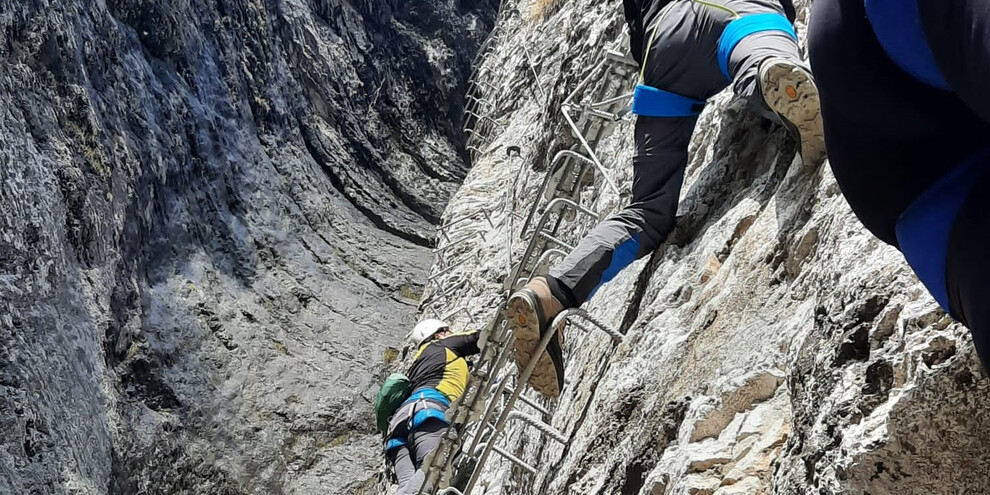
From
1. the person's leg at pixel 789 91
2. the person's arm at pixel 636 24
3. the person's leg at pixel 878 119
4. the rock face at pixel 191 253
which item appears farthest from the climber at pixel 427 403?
the person's leg at pixel 878 119

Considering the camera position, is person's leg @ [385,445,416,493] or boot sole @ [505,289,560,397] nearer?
boot sole @ [505,289,560,397]

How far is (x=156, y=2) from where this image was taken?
10.7 meters

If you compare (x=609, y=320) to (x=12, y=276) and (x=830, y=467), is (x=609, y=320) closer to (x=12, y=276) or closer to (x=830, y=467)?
(x=830, y=467)

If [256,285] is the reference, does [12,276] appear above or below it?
above

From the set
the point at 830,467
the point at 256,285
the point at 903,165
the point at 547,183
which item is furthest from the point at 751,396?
the point at 256,285

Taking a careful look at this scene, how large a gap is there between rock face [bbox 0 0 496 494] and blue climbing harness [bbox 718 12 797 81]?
5766mm

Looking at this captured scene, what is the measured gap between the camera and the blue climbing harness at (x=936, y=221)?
114 centimetres

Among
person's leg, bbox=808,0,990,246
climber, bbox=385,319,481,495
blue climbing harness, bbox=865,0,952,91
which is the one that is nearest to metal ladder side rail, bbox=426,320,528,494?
climber, bbox=385,319,481,495

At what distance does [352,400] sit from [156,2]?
571cm

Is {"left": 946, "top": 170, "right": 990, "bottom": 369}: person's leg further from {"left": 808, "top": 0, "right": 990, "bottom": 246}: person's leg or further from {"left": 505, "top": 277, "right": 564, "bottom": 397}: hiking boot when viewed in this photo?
{"left": 505, "top": 277, "right": 564, "bottom": 397}: hiking boot

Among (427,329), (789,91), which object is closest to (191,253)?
(427,329)

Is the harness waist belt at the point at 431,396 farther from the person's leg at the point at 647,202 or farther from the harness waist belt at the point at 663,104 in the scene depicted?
the harness waist belt at the point at 663,104

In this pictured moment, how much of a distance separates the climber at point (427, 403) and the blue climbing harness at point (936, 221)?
4302 millimetres

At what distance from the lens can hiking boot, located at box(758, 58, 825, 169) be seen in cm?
242
